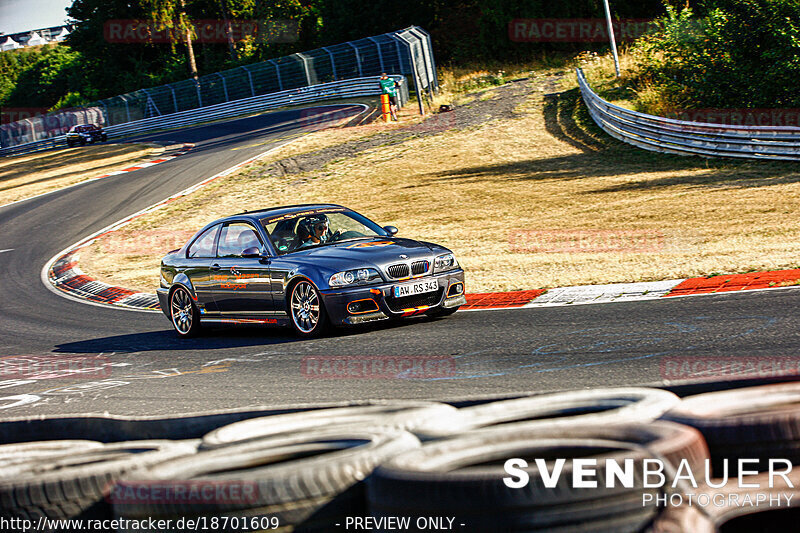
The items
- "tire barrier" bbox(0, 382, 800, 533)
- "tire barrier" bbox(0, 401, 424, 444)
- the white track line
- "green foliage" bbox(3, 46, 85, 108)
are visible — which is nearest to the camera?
"tire barrier" bbox(0, 382, 800, 533)

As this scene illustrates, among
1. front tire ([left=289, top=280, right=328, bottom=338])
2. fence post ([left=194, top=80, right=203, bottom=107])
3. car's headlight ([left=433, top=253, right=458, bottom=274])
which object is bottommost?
front tire ([left=289, top=280, right=328, bottom=338])

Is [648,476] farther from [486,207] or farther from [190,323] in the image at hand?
[486,207]

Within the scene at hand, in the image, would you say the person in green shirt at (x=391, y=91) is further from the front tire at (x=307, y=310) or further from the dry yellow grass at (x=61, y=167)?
the front tire at (x=307, y=310)

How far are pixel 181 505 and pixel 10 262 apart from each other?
20.5m

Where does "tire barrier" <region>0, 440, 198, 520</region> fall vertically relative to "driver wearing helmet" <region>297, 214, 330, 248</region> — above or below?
below

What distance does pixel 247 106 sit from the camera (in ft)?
171

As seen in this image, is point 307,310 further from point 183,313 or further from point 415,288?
point 183,313

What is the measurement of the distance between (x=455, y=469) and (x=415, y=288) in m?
6.23

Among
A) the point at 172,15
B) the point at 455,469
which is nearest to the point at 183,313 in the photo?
the point at 455,469

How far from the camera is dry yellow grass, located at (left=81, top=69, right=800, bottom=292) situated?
41.3ft

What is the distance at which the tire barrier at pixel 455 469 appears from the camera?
280 cm

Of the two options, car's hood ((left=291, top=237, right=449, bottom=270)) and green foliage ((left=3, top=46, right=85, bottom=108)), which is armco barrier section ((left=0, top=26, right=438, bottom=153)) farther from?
car's hood ((left=291, top=237, right=449, bottom=270))

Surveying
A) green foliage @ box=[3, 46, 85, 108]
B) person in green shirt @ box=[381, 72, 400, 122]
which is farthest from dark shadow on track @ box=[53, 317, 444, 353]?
green foliage @ box=[3, 46, 85, 108]

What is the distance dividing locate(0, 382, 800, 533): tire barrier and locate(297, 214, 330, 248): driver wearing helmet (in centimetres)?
609
